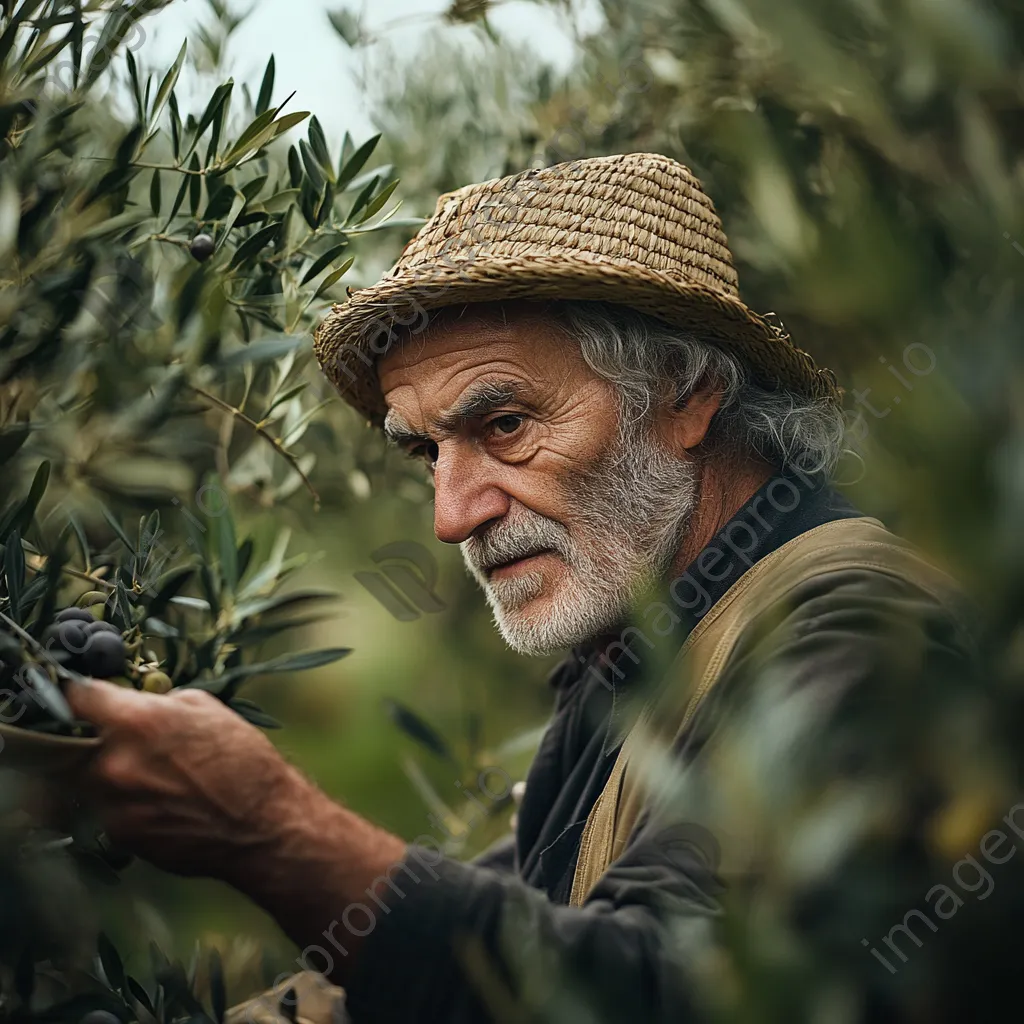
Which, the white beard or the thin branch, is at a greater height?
the thin branch

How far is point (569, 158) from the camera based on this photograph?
336 cm

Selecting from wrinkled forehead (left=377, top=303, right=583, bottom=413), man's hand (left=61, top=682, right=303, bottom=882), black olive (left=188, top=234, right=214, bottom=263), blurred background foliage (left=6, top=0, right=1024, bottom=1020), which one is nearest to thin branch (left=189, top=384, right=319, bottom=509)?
blurred background foliage (left=6, top=0, right=1024, bottom=1020)

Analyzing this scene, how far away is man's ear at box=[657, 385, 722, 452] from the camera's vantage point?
2457 millimetres

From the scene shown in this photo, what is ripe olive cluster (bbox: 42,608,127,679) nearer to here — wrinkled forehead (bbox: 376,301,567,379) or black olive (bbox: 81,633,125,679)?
black olive (bbox: 81,633,125,679)

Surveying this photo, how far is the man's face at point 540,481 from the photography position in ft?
7.72

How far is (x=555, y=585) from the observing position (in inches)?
93.0

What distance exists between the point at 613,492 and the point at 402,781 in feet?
13.5

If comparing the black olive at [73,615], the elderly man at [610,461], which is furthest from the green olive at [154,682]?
the elderly man at [610,461]

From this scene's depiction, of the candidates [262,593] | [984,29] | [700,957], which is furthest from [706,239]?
[700,957]

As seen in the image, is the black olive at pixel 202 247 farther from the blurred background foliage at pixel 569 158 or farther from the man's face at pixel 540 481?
the man's face at pixel 540 481

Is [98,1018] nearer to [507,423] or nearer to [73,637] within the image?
[73,637]

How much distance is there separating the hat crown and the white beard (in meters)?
0.39

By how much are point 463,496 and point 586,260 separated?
54 cm

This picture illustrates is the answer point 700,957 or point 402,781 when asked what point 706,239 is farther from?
point 402,781
